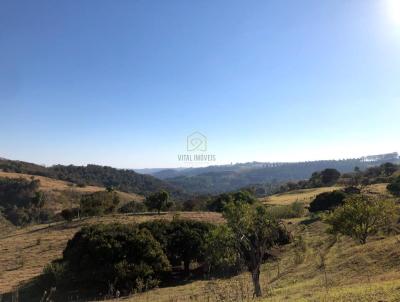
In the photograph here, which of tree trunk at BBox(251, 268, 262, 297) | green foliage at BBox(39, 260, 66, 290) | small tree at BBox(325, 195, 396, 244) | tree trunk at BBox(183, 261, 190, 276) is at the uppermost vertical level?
small tree at BBox(325, 195, 396, 244)

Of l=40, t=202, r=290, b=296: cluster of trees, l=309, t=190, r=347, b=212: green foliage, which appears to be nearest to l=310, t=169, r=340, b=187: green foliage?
l=309, t=190, r=347, b=212: green foliage

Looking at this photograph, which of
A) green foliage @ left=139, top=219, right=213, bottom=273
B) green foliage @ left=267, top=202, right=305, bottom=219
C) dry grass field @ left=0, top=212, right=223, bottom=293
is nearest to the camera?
dry grass field @ left=0, top=212, right=223, bottom=293

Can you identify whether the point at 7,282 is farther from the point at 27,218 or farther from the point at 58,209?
the point at 58,209

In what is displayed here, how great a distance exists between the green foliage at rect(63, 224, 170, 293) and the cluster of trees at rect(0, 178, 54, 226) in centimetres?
8296

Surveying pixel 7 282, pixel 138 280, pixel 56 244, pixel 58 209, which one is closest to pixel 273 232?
pixel 138 280

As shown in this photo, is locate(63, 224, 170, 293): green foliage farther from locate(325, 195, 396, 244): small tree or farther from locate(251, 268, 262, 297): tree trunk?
locate(325, 195, 396, 244): small tree

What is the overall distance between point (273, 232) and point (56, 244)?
30498 mm

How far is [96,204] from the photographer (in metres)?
63.7

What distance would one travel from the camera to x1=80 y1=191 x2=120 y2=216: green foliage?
62.1m

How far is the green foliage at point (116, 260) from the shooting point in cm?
2616

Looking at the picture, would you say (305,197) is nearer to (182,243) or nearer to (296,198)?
(296,198)

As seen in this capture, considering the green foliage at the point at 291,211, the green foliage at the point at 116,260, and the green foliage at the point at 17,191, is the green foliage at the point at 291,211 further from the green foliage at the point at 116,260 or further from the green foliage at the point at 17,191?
the green foliage at the point at 17,191

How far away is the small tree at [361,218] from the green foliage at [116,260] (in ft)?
47.0

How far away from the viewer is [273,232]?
19969mm
